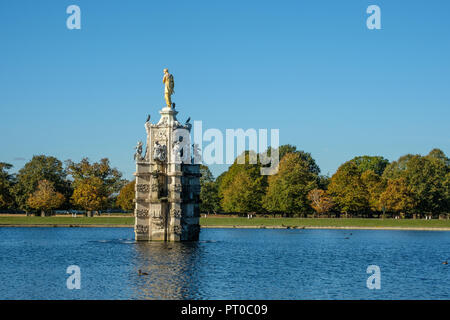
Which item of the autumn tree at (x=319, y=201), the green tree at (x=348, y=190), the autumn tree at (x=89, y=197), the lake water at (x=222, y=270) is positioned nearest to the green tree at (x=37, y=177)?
the autumn tree at (x=89, y=197)

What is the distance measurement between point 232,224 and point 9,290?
224ft

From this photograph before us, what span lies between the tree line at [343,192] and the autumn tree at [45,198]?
3192 cm

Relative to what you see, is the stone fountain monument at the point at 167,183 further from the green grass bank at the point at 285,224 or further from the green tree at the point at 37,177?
the green tree at the point at 37,177

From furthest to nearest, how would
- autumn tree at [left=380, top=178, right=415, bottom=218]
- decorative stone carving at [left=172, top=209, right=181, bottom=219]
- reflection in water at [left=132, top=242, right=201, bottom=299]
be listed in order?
1. autumn tree at [left=380, top=178, right=415, bottom=218]
2. decorative stone carving at [left=172, top=209, right=181, bottom=219]
3. reflection in water at [left=132, top=242, right=201, bottom=299]

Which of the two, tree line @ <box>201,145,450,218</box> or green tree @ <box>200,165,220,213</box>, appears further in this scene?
green tree @ <box>200,165,220,213</box>

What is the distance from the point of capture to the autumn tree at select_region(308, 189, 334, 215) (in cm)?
11475

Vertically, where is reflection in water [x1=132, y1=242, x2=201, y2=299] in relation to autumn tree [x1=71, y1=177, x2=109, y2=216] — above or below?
below

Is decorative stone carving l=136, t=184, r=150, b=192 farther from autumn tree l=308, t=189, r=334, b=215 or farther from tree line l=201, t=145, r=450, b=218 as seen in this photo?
autumn tree l=308, t=189, r=334, b=215

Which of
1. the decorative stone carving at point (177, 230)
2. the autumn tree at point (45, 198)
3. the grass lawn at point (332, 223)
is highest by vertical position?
the autumn tree at point (45, 198)

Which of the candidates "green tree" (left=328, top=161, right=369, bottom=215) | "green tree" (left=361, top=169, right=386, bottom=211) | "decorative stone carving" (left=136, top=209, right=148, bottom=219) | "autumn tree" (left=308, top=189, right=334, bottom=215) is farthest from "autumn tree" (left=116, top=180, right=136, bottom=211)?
"decorative stone carving" (left=136, top=209, right=148, bottom=219)

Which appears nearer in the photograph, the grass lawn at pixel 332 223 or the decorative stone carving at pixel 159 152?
the decorative stone carving at pixel 159 152

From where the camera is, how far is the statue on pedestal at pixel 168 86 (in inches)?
2288

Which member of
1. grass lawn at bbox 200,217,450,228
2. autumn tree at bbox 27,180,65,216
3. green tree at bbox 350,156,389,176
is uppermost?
green tree at bbox 350,156,389,176
